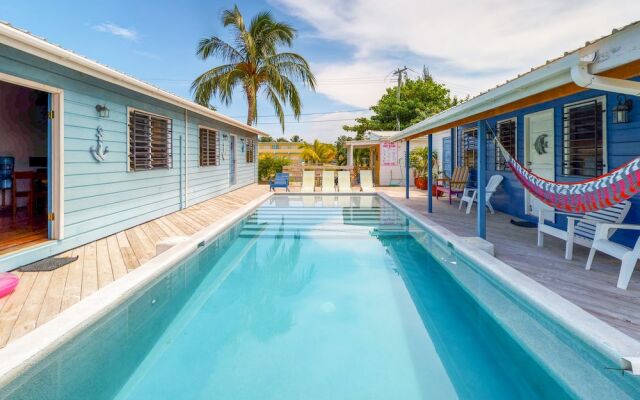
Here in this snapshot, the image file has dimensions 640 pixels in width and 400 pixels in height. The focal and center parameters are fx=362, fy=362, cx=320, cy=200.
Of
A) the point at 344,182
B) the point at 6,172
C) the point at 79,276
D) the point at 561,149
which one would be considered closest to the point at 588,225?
the point at 561,149

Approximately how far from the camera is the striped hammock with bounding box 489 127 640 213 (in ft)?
11.1

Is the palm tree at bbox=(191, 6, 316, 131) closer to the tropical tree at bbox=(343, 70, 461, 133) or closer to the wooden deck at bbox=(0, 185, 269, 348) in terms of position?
the wooden deck at bbox=(0, 185, 269, 348)

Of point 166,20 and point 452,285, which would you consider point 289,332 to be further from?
point 166,20

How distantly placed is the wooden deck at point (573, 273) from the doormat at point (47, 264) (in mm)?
5267

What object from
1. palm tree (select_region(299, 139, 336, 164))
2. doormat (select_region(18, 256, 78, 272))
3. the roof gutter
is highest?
palm tree (select_region(299, 139, 336, 164))

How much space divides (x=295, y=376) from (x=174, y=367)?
91 centimetres

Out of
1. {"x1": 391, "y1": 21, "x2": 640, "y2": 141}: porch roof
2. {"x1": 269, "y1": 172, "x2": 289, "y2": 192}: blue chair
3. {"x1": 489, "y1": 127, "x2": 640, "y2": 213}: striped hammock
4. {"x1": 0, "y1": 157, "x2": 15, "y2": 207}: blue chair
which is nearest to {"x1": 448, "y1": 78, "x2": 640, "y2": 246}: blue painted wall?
{"x1": 489, "y1": 127, "x2": 640, "y2": 213}: striped hammock

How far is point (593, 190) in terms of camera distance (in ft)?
12.8

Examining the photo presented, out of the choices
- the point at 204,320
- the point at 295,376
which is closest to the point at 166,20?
the point at 204,320

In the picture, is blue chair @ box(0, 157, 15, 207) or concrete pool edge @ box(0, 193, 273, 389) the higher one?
blue chair @ box(0, 157, 15, 207)

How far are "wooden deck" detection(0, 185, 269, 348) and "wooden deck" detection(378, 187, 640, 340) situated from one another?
14.4 feet

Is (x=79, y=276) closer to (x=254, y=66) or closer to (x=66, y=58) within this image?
(x=66, y=58)

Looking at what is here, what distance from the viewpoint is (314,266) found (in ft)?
17.0

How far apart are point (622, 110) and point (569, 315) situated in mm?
3481
